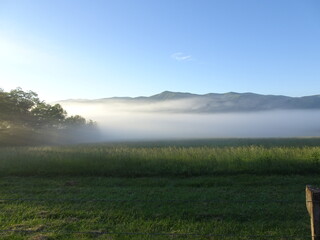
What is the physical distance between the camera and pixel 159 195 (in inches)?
393

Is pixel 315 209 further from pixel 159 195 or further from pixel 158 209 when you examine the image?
pixel 159 195

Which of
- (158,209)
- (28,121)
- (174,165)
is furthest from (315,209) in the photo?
(28,121)

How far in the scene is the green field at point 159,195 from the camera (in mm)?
6621

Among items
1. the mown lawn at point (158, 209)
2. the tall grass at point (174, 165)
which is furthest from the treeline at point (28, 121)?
the mown lawn at point (158, 209)

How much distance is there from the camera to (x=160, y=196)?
9836 mm

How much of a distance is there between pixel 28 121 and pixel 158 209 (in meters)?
73.7

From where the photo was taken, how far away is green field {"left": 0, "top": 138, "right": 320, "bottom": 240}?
6.62 m

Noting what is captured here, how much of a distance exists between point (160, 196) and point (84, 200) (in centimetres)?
242

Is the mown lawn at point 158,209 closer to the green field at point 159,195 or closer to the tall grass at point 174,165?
the green field at point 159,195

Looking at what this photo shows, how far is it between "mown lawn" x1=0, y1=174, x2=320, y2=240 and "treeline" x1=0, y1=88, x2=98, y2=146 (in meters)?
53.5

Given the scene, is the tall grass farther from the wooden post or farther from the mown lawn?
the wooden post

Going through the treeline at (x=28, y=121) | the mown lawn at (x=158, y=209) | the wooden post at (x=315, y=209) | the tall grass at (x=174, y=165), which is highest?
the treeline at (x=28, y=121)

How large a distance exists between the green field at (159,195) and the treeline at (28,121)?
163 ft

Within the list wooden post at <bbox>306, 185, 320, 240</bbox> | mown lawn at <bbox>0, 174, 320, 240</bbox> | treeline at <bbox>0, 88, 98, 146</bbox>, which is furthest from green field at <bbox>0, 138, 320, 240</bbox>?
treeline at <bbox>0, 88, 98, 146</bbox>
